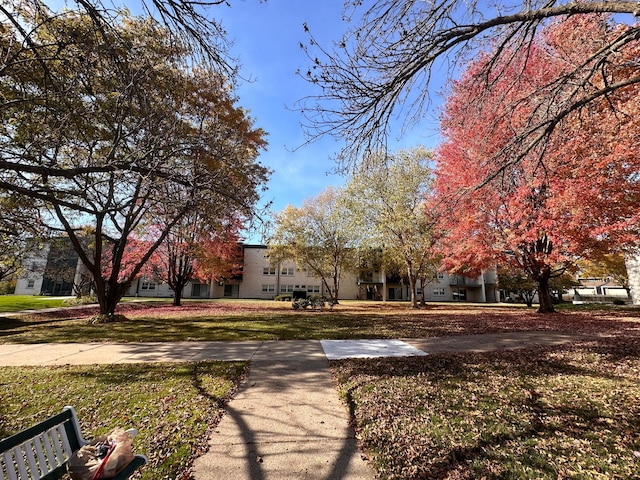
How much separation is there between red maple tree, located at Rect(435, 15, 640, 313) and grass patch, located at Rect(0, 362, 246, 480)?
5.89m

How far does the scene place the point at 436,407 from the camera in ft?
13.2

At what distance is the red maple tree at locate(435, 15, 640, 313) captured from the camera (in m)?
5.62

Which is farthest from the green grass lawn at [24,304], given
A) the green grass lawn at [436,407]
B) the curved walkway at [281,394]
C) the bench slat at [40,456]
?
the bench slat at [40,456]

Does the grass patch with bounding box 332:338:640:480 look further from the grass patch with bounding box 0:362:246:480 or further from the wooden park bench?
the wooden park bench

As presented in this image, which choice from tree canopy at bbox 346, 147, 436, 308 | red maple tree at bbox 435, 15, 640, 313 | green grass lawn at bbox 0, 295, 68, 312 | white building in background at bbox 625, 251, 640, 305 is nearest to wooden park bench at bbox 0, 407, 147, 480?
red maple tree at bbox 435, 15, 640, 313

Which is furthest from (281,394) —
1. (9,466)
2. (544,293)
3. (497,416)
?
(544,293)

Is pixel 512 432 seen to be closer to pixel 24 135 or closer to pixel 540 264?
pixel 24 135

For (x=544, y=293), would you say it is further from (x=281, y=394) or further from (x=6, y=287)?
(x=6, y=287)

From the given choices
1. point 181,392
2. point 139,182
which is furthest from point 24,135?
point 181,392

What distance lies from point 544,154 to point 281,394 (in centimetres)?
777

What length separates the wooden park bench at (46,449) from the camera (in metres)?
2.02

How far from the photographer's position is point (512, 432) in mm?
3408

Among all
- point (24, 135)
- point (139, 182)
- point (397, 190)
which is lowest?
point (139, 182)

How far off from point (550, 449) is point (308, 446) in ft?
8.30
